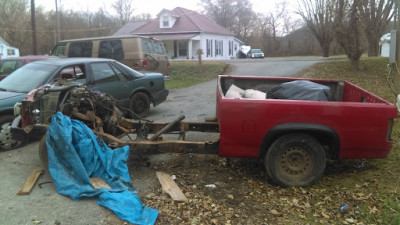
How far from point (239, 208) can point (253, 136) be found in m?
0.92

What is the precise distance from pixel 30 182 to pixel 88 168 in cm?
77

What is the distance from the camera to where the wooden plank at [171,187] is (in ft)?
13.4

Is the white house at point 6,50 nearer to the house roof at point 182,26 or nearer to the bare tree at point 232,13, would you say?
the house roof at point 182,26

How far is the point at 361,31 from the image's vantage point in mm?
16062

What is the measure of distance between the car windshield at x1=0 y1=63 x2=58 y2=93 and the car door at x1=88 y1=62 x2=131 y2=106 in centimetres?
84

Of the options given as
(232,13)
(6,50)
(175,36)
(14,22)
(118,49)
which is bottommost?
(118,49)

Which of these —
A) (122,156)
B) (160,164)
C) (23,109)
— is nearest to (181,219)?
(122,156)

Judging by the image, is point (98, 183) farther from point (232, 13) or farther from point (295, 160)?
point (232, 13)

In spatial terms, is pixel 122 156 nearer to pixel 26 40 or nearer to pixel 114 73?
pixel 114 73

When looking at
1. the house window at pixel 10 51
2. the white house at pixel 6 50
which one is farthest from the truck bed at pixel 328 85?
the house window at pixel 10 51

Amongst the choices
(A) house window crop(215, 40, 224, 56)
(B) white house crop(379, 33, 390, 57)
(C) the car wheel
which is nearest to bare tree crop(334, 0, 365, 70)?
(B) white house crop(379, 33, 390, 57)

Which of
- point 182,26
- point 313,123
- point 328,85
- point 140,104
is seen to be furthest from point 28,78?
point 182,26

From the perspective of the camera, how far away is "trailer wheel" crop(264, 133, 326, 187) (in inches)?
172

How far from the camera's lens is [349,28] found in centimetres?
1588
